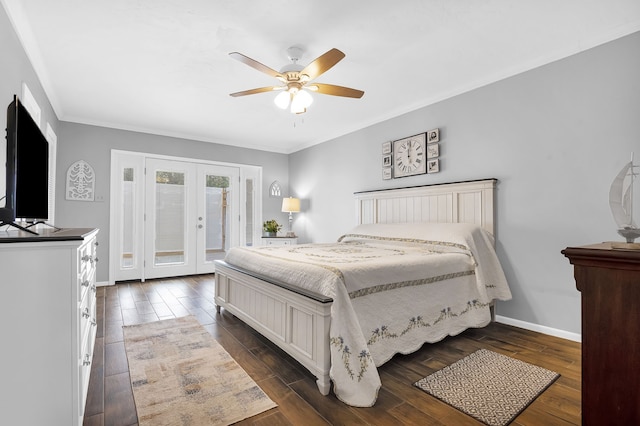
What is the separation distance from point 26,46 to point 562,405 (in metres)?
4.50

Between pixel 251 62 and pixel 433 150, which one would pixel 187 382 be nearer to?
pixel 251 62

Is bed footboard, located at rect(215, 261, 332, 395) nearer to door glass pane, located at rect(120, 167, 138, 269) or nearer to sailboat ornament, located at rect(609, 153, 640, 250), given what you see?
sailboat ornament, located at rect(609, 153, 640, 250)

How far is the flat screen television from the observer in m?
1.37

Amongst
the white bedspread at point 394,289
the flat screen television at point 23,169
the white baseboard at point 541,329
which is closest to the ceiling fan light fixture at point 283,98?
the white bedspread at point 394,289

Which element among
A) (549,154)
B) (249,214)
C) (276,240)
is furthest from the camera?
(249,214)

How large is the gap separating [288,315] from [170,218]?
3935 mm

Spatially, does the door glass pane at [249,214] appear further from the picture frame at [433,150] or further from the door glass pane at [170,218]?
the picture frame at [433,150]

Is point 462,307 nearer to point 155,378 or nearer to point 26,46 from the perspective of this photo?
point 155,378

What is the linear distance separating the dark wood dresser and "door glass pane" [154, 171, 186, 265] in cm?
542

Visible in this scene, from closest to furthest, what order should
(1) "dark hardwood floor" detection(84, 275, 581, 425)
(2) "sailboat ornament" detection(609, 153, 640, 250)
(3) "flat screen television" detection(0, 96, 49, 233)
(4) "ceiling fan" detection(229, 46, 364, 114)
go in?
(2) "sailboat ornament" detection(609, 153, 640, 250)
(3) "flat screen television" detection(0, 96, 49, 233)
(1) "dark hardwood floor" detection(84, 275, 581, 425)
(4) "ceiling fan" detection(229, 46, 364, 114)

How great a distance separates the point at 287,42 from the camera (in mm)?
2561

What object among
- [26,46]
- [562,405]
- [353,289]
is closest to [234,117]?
[26,46]

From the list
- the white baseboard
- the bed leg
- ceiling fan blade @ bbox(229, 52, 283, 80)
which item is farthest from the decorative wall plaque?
the white baseboard

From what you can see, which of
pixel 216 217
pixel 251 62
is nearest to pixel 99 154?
pixel 216 217
